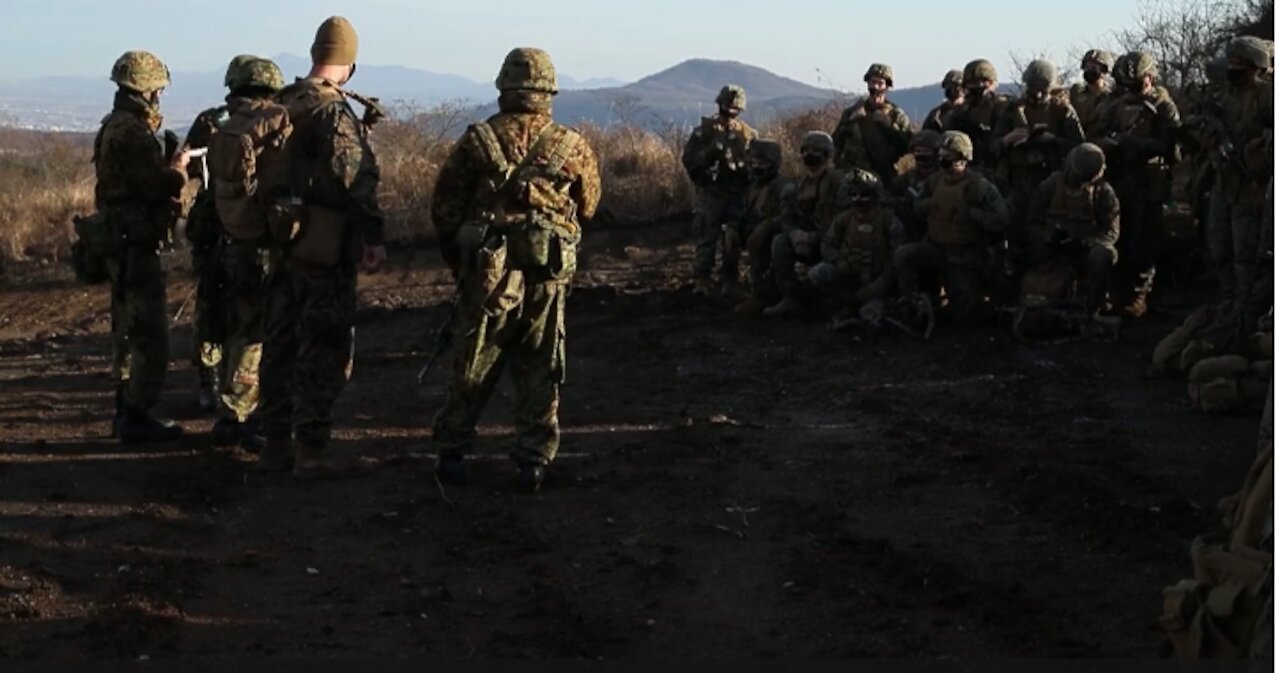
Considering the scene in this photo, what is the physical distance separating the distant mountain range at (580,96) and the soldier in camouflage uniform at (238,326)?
42.1 ft

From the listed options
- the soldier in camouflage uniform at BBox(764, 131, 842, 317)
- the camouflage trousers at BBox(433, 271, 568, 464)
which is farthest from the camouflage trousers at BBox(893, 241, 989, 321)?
the camouflage trousers at BBox(433, 271, 568, 464)

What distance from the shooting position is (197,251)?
10.1 metres

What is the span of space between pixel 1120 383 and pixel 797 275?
10.1 ft

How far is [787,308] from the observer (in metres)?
14.0

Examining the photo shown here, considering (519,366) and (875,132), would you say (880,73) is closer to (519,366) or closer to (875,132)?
(875,132)

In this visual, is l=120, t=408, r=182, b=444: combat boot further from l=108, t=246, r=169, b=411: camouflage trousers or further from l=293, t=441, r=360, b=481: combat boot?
l=293, t=441, r=360, b=481: combat boot

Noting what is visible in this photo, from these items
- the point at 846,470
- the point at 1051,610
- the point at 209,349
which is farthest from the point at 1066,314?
the point at 1051,610

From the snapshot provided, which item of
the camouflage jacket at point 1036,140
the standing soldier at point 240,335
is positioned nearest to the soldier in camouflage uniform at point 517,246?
the standing soldier at point 240,335

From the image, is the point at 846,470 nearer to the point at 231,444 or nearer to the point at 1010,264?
the point at 231,444

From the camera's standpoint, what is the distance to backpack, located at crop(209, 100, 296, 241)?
28.6 ft

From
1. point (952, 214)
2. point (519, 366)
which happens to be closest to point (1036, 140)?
point (952, 214)

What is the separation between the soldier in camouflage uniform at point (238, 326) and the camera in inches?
386

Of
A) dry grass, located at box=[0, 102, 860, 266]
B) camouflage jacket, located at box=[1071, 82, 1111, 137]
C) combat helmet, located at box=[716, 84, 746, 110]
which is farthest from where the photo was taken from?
dry grass, located at box=[0, 102, 860, 266]

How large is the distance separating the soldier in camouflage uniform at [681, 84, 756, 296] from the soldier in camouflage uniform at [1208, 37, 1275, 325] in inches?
160
